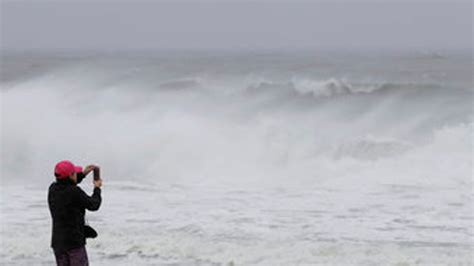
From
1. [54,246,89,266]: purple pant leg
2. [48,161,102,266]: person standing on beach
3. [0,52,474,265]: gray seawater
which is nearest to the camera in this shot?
[48,161,102,266]: person standing on beach

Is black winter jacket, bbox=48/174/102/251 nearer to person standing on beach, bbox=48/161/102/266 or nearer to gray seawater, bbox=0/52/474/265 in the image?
person standing on beach, bbox=48/161/102/266

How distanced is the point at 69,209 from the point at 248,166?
10.3 m

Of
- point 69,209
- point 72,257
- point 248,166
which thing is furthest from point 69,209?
point 248,166

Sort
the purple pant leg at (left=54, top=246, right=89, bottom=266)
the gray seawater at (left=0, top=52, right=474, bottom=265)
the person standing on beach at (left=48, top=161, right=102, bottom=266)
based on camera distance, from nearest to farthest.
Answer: the person standing on beach at (left=48, top=161, right=102, bottom=266)
the purple pant leg at (left=54, top=246, right=89, bottom=266)
the gray seawater at (left=0, top=52, right=474, bottom=265)

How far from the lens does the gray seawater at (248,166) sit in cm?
850

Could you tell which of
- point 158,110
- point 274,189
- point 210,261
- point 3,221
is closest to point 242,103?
point 158,110

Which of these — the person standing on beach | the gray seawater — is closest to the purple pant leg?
the person standing on beach

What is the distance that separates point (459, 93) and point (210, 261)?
15316 millimetres

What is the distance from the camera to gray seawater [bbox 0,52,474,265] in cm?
850

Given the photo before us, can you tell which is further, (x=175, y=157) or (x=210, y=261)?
(x=175, y=157)

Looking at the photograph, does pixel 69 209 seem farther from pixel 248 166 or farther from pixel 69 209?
pixel 248 166

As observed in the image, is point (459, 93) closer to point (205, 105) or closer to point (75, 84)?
point (205, 105)

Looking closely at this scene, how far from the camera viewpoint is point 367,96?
21469 mm

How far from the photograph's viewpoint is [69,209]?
5223mm
